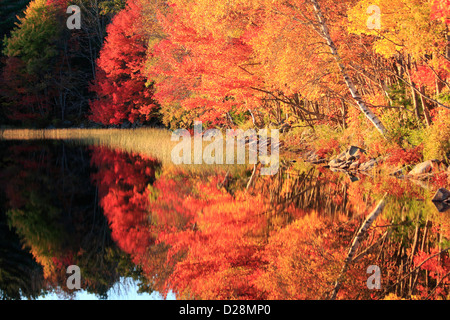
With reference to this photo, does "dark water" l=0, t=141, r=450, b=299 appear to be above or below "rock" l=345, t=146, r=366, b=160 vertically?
below

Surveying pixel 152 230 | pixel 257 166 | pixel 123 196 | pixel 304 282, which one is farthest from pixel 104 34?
pixel 304 282

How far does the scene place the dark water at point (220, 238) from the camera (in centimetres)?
579

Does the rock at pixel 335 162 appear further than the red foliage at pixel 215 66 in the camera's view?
No

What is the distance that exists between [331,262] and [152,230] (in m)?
3.13

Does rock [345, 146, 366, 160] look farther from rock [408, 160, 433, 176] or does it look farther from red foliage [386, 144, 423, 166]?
Result: rock [408, 160, 433, 176]

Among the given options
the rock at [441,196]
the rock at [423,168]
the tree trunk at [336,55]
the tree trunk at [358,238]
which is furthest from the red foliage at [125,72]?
the tree trunk at [358,238]

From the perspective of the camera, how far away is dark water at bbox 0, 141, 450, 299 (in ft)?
19.0

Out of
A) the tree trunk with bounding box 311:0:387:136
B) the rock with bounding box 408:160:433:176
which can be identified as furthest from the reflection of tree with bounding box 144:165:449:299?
the tree trunk with bounding box 311:0:387:136

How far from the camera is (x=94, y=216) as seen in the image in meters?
9.48

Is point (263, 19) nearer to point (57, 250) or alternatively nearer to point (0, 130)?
point (57, 250)

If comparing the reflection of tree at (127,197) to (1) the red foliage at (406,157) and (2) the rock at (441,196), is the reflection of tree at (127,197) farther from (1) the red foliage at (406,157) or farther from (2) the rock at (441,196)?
(1) the red foliage at (406,157)

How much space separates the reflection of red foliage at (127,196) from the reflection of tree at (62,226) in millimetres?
212

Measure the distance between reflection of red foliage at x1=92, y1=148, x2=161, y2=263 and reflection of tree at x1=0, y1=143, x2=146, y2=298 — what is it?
8.3 inches
